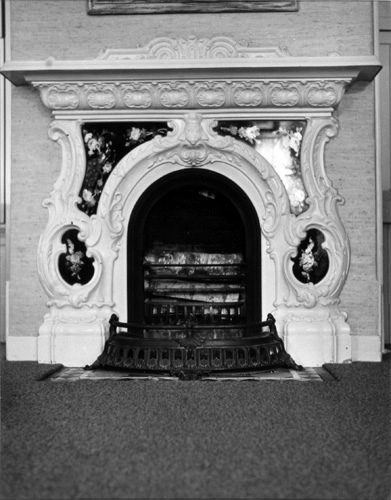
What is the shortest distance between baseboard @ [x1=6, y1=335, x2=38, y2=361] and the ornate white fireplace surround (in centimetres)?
14

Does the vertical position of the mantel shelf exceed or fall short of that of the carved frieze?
it exceeds it

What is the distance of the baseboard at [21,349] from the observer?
4832 millimetres

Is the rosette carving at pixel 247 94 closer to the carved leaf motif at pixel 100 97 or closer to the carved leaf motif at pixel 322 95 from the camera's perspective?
the carved leaf motif at pixel 322 95

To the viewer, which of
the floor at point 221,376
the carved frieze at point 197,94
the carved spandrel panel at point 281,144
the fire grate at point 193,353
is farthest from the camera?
the carved spandrel panel at point 281,144

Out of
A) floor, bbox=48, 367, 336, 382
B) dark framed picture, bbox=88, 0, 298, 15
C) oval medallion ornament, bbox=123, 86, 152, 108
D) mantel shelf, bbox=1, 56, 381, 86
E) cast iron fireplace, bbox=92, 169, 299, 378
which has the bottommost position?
floor, bbox=48, 367, 336, 382

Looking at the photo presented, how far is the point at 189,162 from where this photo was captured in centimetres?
480

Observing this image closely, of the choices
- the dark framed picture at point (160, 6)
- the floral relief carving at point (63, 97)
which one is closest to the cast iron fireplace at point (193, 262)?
the floral relief carving at point (63, 97)

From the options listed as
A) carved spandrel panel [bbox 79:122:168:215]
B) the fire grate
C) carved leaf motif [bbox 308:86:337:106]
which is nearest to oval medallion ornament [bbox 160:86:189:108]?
carved spandrel panel [bbox 79:122:168:215]

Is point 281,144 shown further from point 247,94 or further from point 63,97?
point 63,97

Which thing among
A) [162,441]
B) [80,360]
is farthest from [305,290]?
[162,441]

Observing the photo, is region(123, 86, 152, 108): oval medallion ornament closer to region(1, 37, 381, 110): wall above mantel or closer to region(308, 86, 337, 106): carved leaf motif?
region(1, 37, 381, 110): wall above mantel

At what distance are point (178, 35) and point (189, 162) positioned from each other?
753mm

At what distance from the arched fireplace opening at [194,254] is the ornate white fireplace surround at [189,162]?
0.08 metres

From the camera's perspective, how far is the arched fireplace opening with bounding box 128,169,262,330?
4.84 meters
